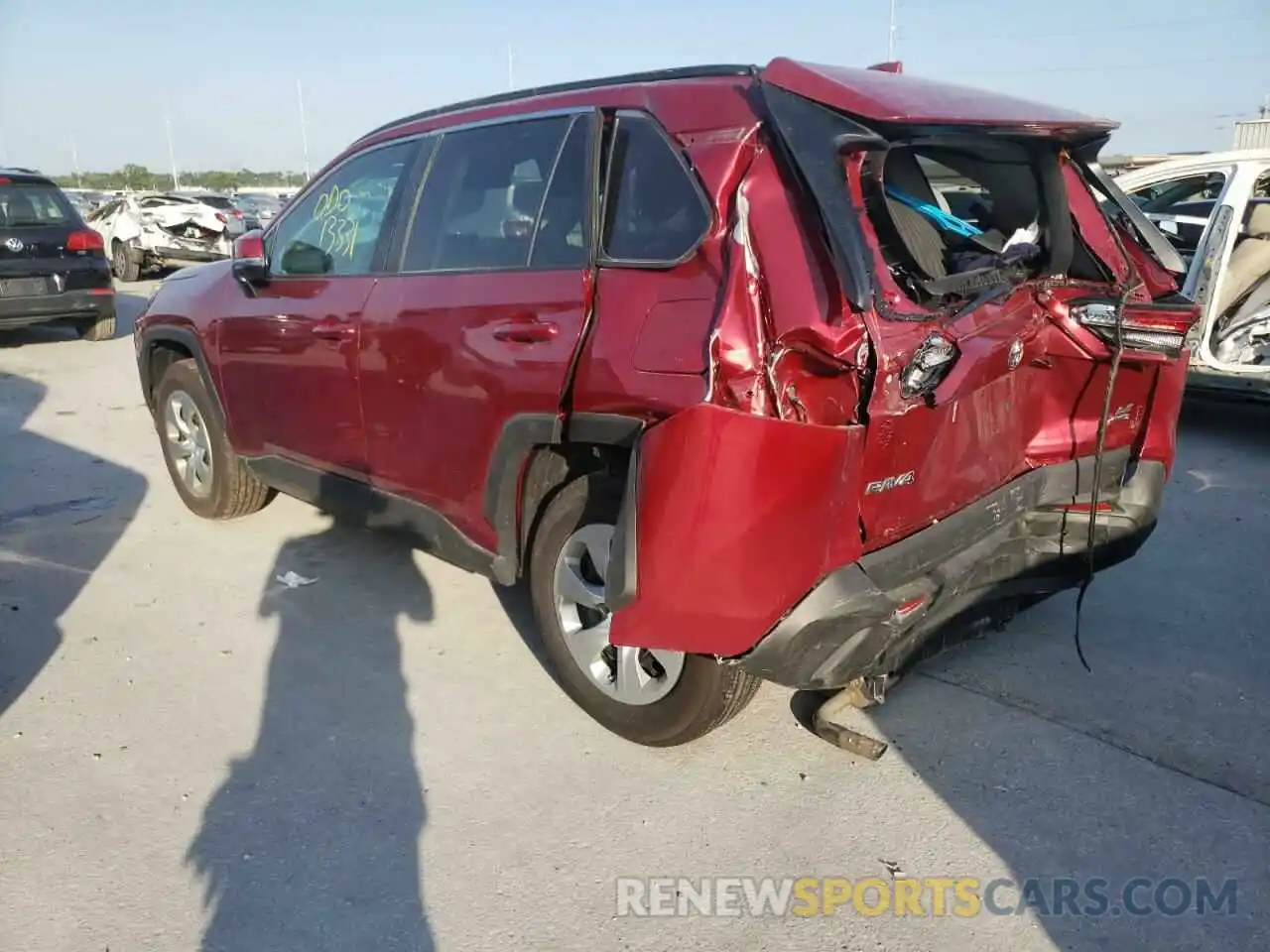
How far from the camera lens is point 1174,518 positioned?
5.32 metres

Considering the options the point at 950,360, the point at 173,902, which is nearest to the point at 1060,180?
the point at 950,360

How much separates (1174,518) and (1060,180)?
9.25 ft

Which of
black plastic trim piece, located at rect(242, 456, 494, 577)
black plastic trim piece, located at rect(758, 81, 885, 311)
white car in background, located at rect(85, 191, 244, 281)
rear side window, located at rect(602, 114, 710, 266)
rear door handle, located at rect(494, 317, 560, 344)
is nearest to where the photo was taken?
black plastic trim piece, located at rect(758, 81, 885, 311)

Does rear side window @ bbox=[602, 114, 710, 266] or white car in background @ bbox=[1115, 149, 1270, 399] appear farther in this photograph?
white car in background @ bbox=[1115, 149, 1270, 399]

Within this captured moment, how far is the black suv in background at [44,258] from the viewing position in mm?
10359

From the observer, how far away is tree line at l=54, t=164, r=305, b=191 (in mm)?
72188

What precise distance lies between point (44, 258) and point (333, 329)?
8.46 m

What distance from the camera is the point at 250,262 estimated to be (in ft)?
15.2

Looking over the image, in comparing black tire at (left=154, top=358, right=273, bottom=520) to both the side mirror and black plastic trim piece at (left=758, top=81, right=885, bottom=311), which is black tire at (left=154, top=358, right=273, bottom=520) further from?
black plastic trim piece at (left=758, top=81, right=885, bottom=311)

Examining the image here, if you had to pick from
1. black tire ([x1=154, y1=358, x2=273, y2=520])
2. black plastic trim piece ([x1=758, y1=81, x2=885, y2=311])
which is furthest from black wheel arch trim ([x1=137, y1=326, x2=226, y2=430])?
black plastic trim piece ([x1=758, y1=81, x2=885, y2=311])

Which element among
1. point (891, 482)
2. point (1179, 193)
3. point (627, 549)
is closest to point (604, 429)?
point (627, 549)

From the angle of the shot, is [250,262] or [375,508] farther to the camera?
[250,262]

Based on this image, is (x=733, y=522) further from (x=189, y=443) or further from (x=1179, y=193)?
(x=1179, y=193)

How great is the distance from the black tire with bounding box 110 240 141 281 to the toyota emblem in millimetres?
18784
